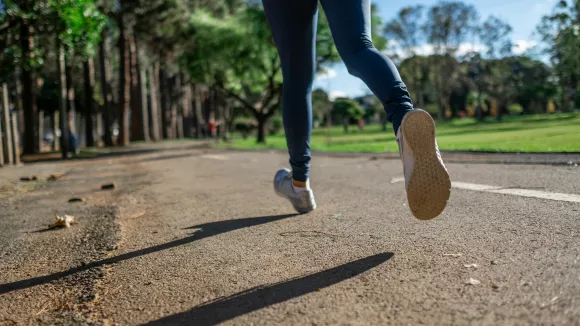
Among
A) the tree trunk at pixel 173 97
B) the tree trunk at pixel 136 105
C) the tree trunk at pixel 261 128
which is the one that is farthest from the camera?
the tree trunk at pixel 173 97

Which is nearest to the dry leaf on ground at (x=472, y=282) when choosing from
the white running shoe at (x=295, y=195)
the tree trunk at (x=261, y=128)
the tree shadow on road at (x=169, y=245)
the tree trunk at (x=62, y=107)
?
the tree shadow on road at (x=169, y=245)

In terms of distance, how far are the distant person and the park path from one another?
8.7 inches

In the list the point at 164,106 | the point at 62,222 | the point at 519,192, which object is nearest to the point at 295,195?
the point at 519,192

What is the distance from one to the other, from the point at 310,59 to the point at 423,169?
1.30 metres

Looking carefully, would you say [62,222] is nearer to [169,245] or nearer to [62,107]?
[169,245]

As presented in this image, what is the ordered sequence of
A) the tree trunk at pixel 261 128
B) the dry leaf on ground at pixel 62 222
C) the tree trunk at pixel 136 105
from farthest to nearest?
Answer: the tree trunk at pixel 136 105 → the tree trunk at pixel 261 128 → the dry leaf on ground at pixel 62 222

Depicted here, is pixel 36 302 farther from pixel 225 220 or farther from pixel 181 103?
pixel 181 103

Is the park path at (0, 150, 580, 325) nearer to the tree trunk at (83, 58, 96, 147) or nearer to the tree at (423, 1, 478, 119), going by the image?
the tree trunk at (83, 58, 96, 147)

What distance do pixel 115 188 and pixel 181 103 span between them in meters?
48.6

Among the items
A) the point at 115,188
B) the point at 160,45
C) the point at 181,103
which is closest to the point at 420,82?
the point at 181,103

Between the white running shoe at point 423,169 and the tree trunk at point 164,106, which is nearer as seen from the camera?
the white running shoe at point 423,169

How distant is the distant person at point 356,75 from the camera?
197cm

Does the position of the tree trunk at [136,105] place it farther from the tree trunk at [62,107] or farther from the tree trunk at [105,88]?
the tree trunk at [62,107]

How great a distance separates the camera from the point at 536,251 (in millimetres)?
1833
